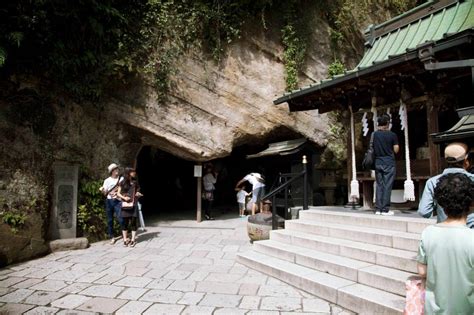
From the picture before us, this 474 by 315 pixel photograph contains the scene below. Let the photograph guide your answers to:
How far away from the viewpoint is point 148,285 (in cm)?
492

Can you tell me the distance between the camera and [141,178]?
16328 mm

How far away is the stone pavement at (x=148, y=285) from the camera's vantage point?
407cm

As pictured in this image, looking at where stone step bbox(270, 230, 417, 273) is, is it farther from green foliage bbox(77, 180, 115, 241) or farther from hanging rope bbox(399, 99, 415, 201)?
green foliage bbox(77, 180, 115, 241)

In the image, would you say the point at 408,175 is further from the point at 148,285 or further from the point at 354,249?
the point at 148,285

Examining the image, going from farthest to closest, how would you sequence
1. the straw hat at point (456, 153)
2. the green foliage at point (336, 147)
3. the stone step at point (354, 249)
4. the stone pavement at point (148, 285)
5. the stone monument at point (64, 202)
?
the green foliage at point (336, 147), the stone monument at point (64, 202), the stone step at point (354, 249), the stone pavement at point (148, 285), the straw hat at point (456, 153)

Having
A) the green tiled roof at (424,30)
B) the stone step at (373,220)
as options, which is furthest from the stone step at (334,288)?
the green tiled roof at (424,30)

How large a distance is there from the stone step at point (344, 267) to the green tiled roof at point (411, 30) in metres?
3.69

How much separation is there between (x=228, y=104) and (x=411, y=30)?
583 cm

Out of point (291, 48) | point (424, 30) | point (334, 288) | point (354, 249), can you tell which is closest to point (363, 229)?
point (354, 249)

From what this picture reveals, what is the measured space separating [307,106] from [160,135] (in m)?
4.82

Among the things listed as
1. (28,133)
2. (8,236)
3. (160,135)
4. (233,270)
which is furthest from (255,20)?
(8,236)

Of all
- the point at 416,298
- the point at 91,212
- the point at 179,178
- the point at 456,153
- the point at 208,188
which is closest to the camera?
the point at 416,298

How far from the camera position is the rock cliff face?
33.7 ft

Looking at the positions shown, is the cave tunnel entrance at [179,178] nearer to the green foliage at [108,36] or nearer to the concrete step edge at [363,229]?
the green foliage at [108,36]
